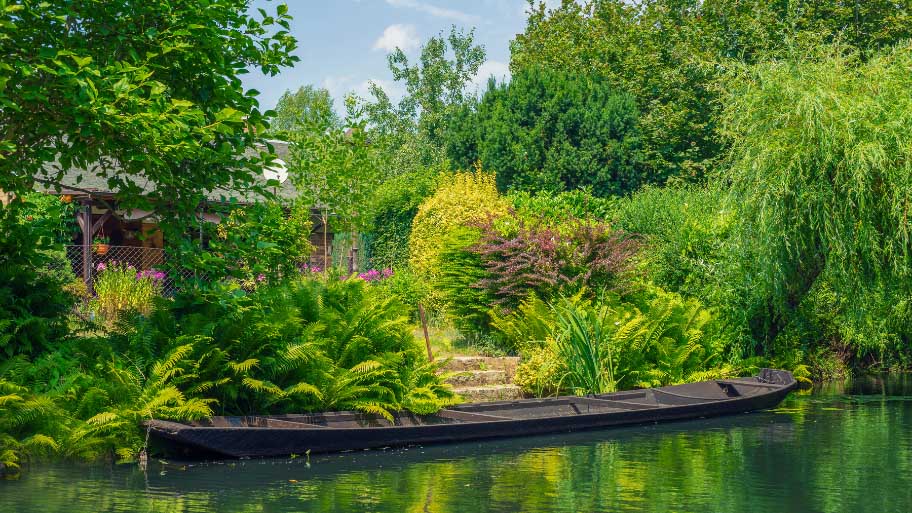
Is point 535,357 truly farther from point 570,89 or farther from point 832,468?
point 570,89

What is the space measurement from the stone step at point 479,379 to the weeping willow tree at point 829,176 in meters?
5.50

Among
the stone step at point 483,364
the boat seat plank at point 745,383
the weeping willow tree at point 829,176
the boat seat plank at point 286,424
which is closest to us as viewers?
the boat seat plank at point 286,424

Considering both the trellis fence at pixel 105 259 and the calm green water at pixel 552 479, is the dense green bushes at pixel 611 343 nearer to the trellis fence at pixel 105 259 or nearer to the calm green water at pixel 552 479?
the calm green water at pixel 552 479

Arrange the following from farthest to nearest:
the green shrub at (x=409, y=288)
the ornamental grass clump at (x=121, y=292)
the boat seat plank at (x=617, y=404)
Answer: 1. the green shrub at (x=409, y=288)
2. the ornamental grass clump at (x=121, y=292)
3. the boat seat plank at (x=617, y=404)

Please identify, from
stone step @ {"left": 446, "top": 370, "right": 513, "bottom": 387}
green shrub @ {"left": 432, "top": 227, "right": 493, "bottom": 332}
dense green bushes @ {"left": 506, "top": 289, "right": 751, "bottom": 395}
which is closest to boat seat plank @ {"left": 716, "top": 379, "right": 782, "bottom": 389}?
dense green bushes @ {"left": 506, "top": 289, "right": 751, "bottom": 395}

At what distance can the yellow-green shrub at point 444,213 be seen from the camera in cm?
2247

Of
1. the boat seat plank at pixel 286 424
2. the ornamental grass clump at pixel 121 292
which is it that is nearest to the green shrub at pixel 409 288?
the ornamental grass clump at pixel 121 292

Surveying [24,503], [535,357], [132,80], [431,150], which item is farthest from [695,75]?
[24,503]

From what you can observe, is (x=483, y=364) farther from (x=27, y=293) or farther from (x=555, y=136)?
(x=555, y=136)

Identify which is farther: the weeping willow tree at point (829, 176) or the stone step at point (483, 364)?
the weeping willow tree at point (829, 176)

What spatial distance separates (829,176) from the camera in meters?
17.5

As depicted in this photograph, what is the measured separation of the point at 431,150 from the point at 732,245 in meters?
25.7

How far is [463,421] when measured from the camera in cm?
1355

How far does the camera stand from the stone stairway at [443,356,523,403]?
16.0 meters
